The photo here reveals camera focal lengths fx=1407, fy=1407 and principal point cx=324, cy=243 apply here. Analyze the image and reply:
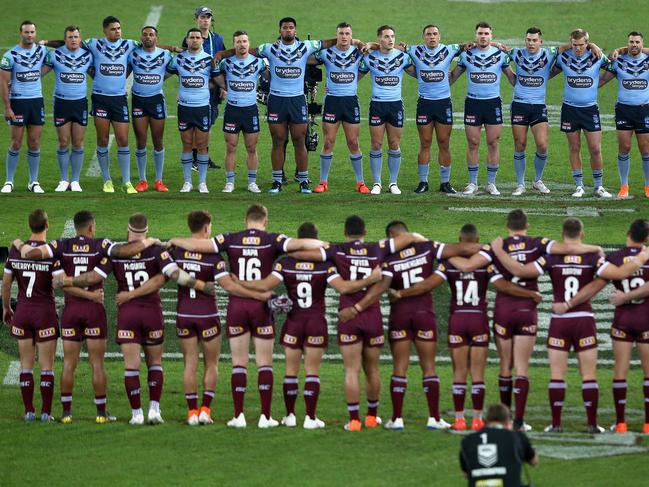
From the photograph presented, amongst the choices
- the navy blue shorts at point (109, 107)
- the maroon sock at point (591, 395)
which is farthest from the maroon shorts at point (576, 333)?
the navy blue shorts at point (109, 107)

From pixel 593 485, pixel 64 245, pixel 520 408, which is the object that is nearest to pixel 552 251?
pixel 520 408

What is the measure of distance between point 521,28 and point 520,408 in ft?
81.1

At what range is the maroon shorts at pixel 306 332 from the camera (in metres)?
15.0

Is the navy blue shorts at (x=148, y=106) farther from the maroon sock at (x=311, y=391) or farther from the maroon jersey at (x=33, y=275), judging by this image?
the maroon sock at (x=311, y=391)

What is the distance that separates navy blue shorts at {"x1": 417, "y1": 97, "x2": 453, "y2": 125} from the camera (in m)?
24.0

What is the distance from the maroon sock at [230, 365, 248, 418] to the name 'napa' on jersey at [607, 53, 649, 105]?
1102 centimetres

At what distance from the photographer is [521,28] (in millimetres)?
38375

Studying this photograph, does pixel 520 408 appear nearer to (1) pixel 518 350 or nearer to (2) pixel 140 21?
(1) pixel 518 350

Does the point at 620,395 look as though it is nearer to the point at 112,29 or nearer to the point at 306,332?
the point at 306,332

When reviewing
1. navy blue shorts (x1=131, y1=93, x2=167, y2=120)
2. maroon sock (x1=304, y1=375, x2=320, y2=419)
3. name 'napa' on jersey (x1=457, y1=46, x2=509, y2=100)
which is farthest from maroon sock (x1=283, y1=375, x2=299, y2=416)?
name 'napa' on jersey (x1=457, y1=46, x2=509, y2=100)

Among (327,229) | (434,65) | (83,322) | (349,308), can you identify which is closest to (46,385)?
(83,322)

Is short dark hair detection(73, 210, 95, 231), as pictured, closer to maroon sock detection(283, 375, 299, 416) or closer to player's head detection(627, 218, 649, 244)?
maroon sock detection(283, 375, 299, 416)

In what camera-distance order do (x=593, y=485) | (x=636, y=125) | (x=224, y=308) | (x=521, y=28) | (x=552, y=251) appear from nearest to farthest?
(x=593, y=485) < (x=552, y=251) < (x=224, y=308) < (x=636, y=125) < (x=521, y=28)

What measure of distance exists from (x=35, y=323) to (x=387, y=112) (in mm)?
10080
